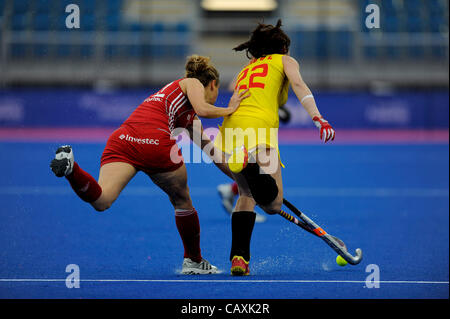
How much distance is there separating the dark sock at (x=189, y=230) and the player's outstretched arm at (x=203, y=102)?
28.9 inches

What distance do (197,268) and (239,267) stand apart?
0.33m

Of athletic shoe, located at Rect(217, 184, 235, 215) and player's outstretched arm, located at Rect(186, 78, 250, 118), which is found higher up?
player's outstretched arm, located at Rect(186, 78, 250, 118)

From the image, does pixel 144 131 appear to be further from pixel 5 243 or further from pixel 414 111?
pixel 414 111

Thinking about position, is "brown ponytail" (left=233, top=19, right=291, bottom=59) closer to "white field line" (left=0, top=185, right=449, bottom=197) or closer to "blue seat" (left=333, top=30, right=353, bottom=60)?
"white field line" (left=0, top=185, right=449, bottom=197)

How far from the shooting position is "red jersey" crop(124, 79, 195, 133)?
441cm

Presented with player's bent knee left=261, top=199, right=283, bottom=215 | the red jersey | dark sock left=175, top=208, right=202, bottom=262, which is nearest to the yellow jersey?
the red jersey

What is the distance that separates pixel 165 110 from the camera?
448cm

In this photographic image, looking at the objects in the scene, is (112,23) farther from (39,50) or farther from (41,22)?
(39,50)

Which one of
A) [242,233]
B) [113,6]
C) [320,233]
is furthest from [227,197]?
[113,6]

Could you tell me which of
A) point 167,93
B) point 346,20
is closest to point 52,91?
point 346,20

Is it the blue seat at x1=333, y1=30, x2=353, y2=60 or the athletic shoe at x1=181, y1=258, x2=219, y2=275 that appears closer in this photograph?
the athletic shoe at x1=181, y1=258, x2=219, y2=275

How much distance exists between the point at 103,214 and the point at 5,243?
2108 mm

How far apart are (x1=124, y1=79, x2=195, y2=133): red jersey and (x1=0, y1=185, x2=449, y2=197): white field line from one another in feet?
14.9

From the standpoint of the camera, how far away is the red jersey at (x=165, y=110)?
14.5 feet
